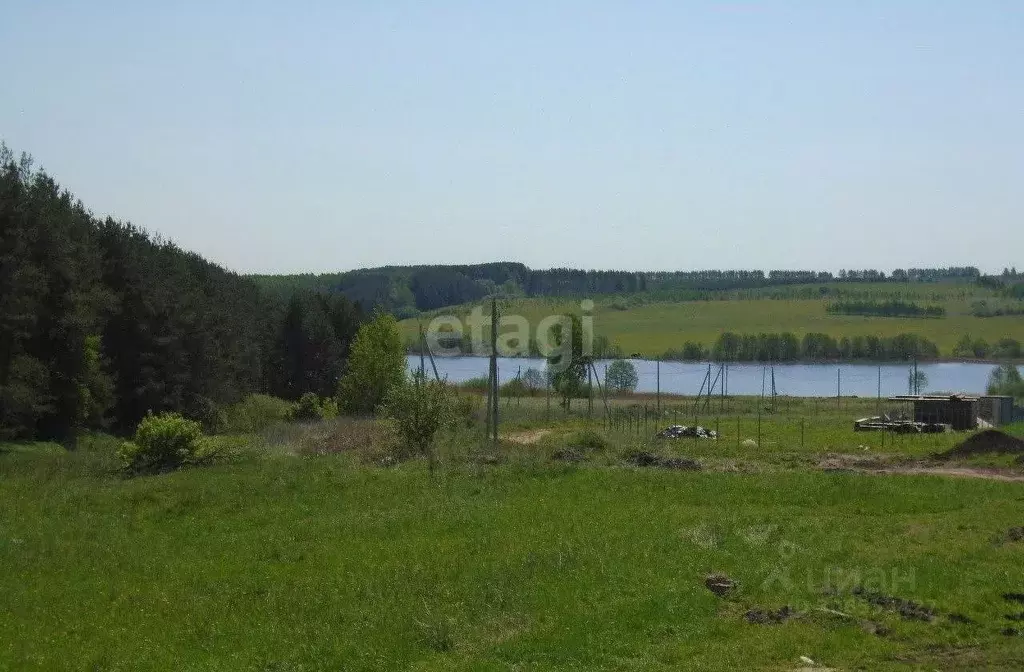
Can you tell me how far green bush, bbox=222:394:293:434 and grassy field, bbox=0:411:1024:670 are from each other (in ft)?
66.3

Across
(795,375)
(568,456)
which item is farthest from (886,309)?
(568,456)

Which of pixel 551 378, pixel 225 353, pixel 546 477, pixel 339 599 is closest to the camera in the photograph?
pixel 339 599

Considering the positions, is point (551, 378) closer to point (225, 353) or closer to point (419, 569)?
point (225, 353)

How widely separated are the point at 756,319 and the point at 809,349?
104 feet

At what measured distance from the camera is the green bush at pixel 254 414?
47.3m

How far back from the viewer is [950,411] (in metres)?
48.0

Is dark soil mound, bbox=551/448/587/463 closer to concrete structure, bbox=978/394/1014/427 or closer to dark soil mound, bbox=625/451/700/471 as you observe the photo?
dark soil mound, bbox=625/451/700/471

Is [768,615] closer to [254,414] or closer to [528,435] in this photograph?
[528,435]

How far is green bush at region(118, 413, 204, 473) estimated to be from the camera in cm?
2991

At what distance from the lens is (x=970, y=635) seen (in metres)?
10.8

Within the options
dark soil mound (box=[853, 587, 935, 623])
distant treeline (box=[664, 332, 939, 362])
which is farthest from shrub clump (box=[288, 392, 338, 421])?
distant treeline (box=[664, 332, 939, 362])

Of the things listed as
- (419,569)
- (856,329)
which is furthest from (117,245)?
(856,329)

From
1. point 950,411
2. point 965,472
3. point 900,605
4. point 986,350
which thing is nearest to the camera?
point 900,605

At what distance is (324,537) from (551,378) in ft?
174
